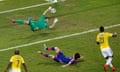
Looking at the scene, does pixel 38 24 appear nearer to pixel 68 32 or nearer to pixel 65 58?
pixel 68 32

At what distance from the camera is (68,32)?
29734mm

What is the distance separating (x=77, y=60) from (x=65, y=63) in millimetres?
711

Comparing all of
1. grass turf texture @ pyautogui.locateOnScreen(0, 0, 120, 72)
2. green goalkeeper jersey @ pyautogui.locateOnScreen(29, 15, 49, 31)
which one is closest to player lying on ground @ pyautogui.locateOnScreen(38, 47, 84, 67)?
grass turf texture @ pyautogui.locateOnScreen(0, 0, 120, 72)

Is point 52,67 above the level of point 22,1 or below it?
below

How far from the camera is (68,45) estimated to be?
27156 millimetres

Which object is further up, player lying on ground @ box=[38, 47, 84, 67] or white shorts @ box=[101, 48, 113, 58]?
white shorts @ box=[101, 48, 113, 58]

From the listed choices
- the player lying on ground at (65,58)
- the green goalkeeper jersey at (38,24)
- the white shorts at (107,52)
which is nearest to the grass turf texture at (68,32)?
the player lying on ground at (65,58)

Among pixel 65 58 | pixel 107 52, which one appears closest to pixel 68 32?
pixel 65 58

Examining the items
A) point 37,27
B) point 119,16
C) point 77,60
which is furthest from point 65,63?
point 119,16

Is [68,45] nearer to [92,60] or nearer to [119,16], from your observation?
[92,60]

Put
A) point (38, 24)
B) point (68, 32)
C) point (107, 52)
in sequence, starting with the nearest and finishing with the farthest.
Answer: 1. point (107, 52)
2. point (38, 24)
3. point (68, 32)

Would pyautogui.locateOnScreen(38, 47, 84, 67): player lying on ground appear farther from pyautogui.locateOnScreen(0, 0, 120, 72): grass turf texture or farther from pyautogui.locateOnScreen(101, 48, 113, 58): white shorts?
pyautogui.locateOnScreen(101, 48, 113, 58): white shorts

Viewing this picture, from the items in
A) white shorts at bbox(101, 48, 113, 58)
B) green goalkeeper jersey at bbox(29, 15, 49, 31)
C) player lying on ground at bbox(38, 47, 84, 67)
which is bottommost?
player lying on ground at bbox(38, 47, 84, 67)

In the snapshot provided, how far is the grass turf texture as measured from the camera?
24266mm
